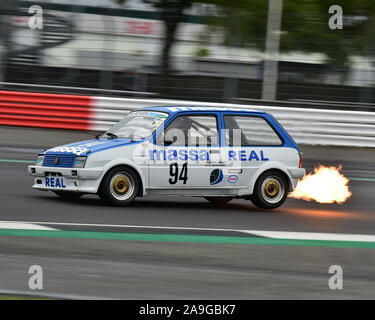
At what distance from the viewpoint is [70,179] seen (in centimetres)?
1094

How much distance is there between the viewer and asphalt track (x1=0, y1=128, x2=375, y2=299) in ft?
22.8

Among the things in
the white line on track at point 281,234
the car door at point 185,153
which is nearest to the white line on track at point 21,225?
the white line on track at point 281,234

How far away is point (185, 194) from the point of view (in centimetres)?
1144

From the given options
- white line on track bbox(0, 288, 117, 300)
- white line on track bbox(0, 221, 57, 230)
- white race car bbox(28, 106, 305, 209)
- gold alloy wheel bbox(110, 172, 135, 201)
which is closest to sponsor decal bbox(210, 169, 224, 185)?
white race car bbox(28, 106, 305, 209)

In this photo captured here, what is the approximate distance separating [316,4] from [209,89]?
5.42 metres

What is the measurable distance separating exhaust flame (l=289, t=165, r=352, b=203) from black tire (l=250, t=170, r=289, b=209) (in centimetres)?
110

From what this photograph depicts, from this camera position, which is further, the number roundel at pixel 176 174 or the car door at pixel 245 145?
the car door at pixel 245 145

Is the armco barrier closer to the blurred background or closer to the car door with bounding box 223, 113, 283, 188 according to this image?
the blurred background

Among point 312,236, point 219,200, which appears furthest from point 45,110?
point 312,236

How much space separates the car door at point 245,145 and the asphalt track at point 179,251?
0.53m

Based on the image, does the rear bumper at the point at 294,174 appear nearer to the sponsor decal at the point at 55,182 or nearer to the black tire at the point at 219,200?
the black tire at the point at 219,200

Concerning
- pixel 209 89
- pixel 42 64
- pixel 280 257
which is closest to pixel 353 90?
pixel 209 89

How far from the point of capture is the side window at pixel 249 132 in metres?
11.7
